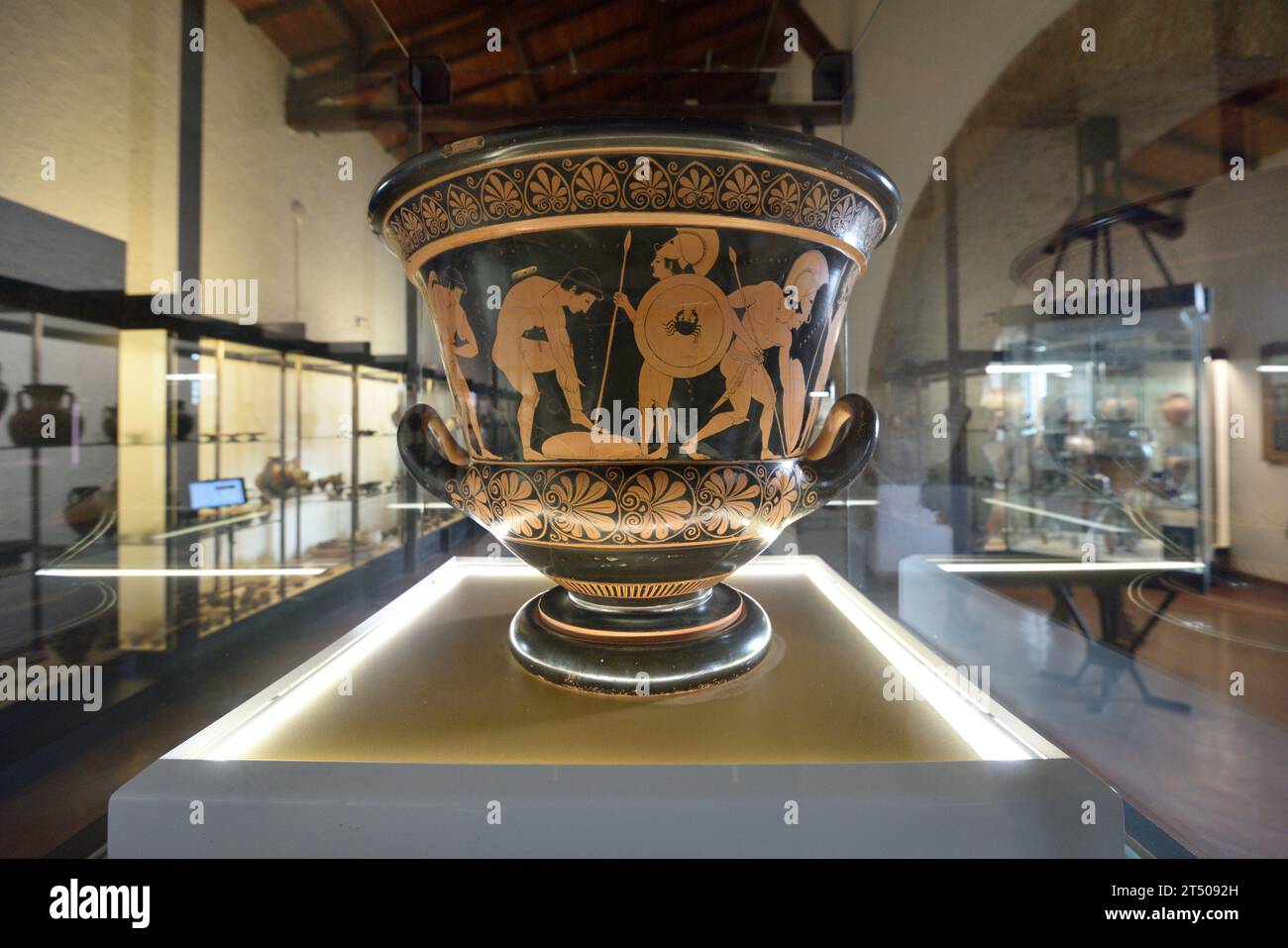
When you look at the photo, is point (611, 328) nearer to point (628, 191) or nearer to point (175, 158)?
point (628, 191)

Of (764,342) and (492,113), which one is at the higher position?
(492,113)

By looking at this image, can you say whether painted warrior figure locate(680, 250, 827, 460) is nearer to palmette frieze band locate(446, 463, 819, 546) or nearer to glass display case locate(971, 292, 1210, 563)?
palmette frieze band locate(446, 463, 819, 546)

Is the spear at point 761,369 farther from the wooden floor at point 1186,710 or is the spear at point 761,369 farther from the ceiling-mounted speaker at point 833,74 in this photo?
the ceiling-mounted speaker at point 833,74

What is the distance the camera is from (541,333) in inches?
21.7

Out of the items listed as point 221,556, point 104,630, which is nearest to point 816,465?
point 104,630

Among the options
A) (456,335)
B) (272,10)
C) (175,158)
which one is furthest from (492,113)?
(456,335)

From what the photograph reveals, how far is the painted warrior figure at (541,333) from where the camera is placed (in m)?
0.54

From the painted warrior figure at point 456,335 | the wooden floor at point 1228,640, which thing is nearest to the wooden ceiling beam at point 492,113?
the painted warrior figure at point 456,335

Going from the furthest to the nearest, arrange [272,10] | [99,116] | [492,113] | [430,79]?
[492,113] → [430,79] → [272,10] → [99,116]

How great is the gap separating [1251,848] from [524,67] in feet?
8.24

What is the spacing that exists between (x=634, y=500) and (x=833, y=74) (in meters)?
1.78

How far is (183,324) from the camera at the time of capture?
1356 mm
